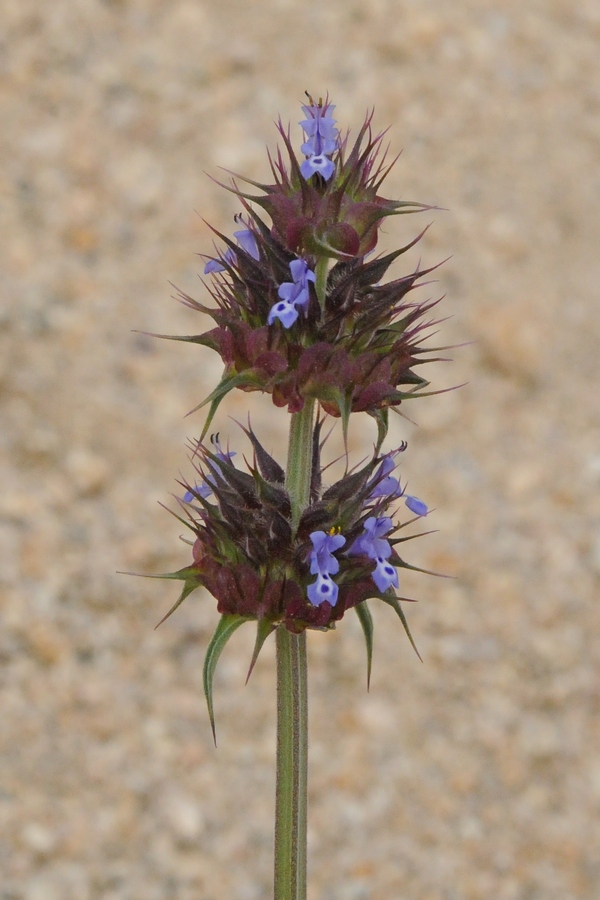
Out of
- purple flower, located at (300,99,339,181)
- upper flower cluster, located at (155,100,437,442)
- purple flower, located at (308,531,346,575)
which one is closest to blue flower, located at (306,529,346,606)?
purple flower, located at (308,531,346,575)

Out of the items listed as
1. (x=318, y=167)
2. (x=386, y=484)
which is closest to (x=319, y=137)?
(x=318, y=167)

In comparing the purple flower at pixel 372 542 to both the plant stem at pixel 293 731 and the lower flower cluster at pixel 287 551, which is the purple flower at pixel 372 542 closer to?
the lower flower cluster at pixel 287 551

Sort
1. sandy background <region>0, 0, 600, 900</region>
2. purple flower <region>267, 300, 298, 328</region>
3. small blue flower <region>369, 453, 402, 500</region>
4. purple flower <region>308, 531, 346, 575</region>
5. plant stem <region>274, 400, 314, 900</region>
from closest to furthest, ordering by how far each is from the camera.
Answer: purple flower <region>267, 300, 298, 328</region>
purple flower <region>308, 531, 346, 575</region>
plant stem <region>274, 400, 314, 900</region>
small blue flower <region>369, 453, 402, 500</region>
sandy background <region>0, 0, 600, 900</region>

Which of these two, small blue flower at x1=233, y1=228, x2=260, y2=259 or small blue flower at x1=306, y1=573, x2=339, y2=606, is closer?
small blue flower at x1=306, y1=573, x2=339, y2=606

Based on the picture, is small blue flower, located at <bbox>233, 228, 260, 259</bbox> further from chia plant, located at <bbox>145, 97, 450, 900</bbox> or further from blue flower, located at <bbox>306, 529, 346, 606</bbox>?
blue flower, located at <bbox>306, 529, 346, 606</bbox>

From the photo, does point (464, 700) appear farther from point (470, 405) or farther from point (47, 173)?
point (47, 173)

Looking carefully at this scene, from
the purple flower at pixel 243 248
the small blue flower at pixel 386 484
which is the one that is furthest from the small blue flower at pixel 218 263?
the small blue flower at pixel 386 484

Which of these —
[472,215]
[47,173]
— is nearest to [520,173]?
[472,215]
